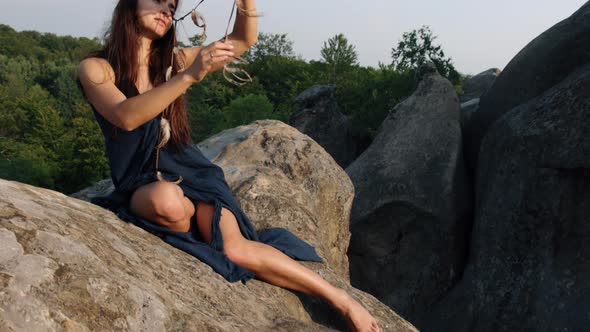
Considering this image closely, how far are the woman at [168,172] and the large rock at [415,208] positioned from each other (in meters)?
6.12

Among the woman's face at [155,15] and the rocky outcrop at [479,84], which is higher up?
the woman's face at [155,15]

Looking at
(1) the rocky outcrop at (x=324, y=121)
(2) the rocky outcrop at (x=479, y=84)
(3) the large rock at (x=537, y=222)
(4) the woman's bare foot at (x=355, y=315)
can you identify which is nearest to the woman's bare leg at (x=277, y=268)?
(4) the woman's bare foot at (x=355, y=315)

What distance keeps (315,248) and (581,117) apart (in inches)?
172

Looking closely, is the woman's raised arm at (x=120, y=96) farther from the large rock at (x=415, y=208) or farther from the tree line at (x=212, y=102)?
the tree line at (x=212, y=102)

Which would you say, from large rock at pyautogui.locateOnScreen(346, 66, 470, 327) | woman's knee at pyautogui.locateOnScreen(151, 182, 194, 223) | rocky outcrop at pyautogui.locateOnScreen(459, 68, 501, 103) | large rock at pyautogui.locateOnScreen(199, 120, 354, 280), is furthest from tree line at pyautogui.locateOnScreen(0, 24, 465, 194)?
woman's knee at pyautogui.locateOnScreen(151, 182, 194, 223)

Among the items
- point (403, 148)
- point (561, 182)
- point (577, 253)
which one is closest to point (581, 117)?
point (561, 182)

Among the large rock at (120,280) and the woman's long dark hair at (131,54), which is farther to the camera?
the woman's long dark hair at (131,54)

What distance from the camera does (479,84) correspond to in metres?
15.1

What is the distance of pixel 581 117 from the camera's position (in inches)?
289

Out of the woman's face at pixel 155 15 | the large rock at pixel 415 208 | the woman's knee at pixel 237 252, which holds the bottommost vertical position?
the large rock at pixel 415 208

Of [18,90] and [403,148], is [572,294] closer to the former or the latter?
[403,148]

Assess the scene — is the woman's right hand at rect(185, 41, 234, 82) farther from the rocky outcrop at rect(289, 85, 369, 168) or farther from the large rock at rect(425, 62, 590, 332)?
the rocky outcrop at rect(289, 85, 369, 168)

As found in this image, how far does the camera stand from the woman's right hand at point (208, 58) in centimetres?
292

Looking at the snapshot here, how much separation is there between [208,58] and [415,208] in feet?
23.4
